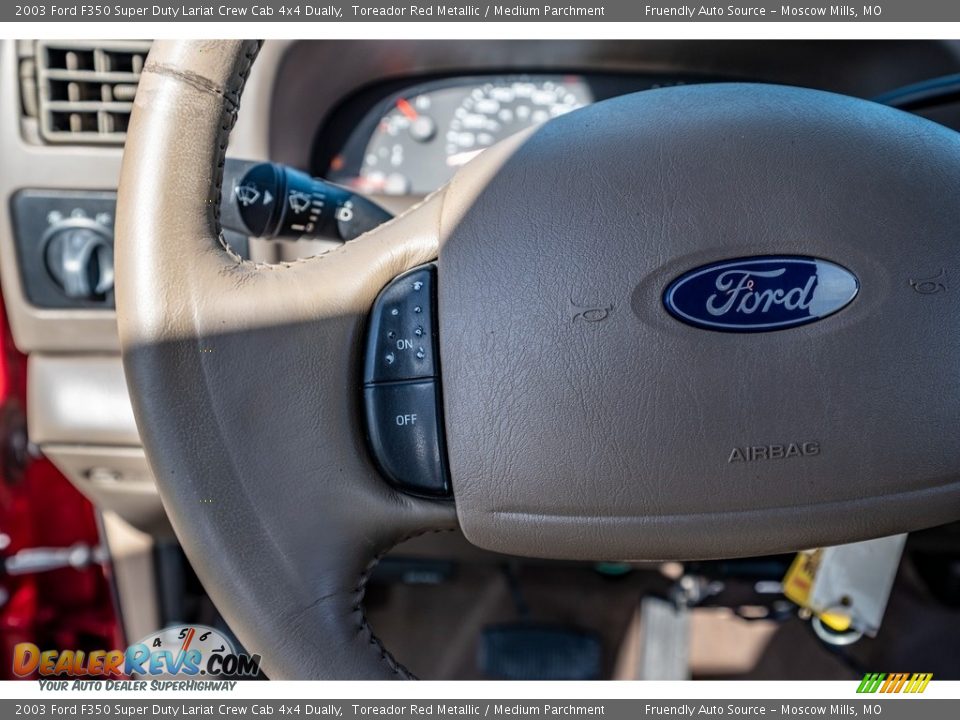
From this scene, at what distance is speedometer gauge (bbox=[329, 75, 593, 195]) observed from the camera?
1.21 metres

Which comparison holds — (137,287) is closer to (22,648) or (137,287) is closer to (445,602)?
(22,648)

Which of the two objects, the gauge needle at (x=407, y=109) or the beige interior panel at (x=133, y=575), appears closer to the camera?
the gauge needle at (x=407, y=109)

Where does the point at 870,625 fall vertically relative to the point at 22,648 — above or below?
above

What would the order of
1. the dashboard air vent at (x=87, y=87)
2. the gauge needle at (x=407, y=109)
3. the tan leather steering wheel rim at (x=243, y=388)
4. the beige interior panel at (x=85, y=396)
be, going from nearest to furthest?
the tan leather steering wheel rim at (x=243, y=388), the dashboard air vent at (x=87, y=87), the beige interior panel at (x=85, y=396), the gauge needle at (x=407, y=109)

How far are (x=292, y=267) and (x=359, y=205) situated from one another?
0.16m

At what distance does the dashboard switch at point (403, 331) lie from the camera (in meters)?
0.66

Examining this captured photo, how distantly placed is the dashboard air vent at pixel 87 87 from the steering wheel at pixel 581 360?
45 cm

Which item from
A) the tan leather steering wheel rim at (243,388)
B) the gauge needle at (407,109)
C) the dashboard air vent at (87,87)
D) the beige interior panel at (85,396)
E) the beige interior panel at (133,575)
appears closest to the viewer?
the tan leather steering wheel rim at (243,388)

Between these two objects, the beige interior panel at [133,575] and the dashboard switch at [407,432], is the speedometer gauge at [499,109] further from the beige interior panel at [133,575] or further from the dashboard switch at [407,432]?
the beige interior panel at [133,575]

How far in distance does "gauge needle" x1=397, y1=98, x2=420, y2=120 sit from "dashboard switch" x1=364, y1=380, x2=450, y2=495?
2.25ft

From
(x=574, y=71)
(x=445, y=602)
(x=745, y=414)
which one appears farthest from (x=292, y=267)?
(x=445, y=602)

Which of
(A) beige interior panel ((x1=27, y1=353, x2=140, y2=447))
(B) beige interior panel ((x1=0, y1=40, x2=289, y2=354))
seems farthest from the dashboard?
(A) beige interior panel ((x1=27, y1=353, x2=140, y2=447))

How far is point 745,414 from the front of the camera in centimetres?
63

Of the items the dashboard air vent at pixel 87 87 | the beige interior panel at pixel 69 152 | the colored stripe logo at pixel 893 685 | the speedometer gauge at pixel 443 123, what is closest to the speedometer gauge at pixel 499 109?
the speedometer gauge at pixel 443 123
